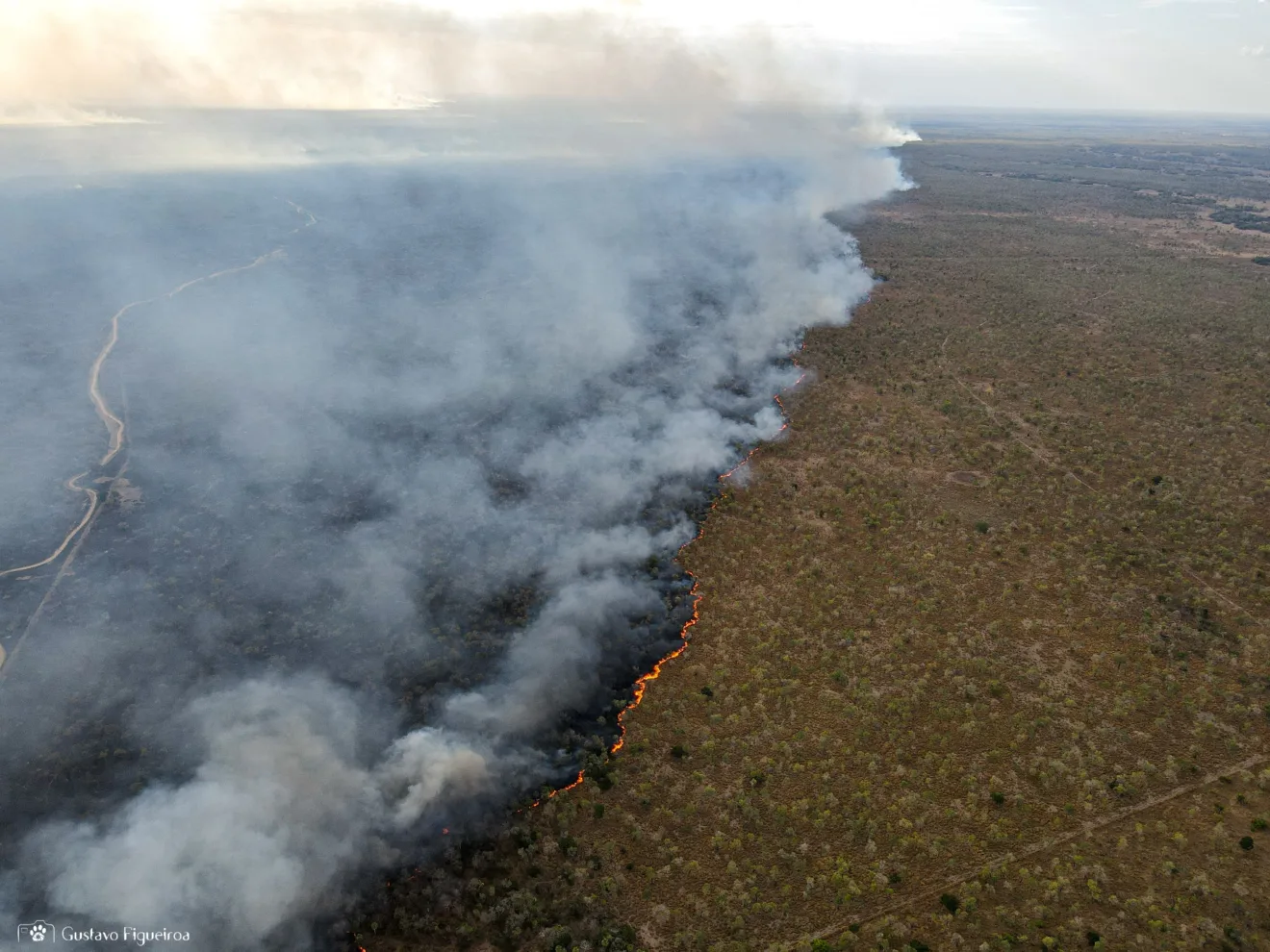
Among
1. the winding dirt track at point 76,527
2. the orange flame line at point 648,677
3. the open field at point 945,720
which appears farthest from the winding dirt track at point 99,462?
the open field at point 945,720

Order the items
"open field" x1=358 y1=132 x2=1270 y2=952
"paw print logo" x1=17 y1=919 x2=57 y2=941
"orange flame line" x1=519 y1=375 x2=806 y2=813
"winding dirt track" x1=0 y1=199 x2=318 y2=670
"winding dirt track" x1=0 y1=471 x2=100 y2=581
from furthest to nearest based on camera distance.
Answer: "winding dirt track" x1=0 y1=471 x2=100 y2=581
"winding dirt track" x1=0 y1=199 x2=318 y2=670
"orange flame line" x1=519 y1=375 x2=806 y2=813
"open field" x1=358 y1=132 x2=1270 y2=952
"paw print logo" x1=17 y1=919 x2=57 y2=941

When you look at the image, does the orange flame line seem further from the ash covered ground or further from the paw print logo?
the paw print logo

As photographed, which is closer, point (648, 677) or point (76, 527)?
point (648, 677)

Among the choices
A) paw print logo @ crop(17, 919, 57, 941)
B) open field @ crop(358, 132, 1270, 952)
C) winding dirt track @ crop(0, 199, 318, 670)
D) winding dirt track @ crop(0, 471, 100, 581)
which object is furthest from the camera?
winding dirt track @ crop(0, 471, 100, 581)

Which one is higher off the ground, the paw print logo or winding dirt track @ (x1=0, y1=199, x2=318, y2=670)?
winding dirt track @ (x1=0, y1=199, x2=318, y2=670)

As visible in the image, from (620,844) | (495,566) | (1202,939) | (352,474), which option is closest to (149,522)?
(352,474)

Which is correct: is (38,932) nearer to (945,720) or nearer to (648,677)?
(648,677)

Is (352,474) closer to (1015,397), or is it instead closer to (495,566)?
(495,566)

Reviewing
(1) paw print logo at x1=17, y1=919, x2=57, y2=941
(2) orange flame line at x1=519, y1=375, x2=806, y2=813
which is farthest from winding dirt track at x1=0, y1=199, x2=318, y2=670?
(2) orange flame line at x1=519, y1=375, x2=806, y2=813

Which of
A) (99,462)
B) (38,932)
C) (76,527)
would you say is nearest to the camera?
(38,932)

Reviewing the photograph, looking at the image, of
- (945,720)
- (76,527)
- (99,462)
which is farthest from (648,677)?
(99,462)
